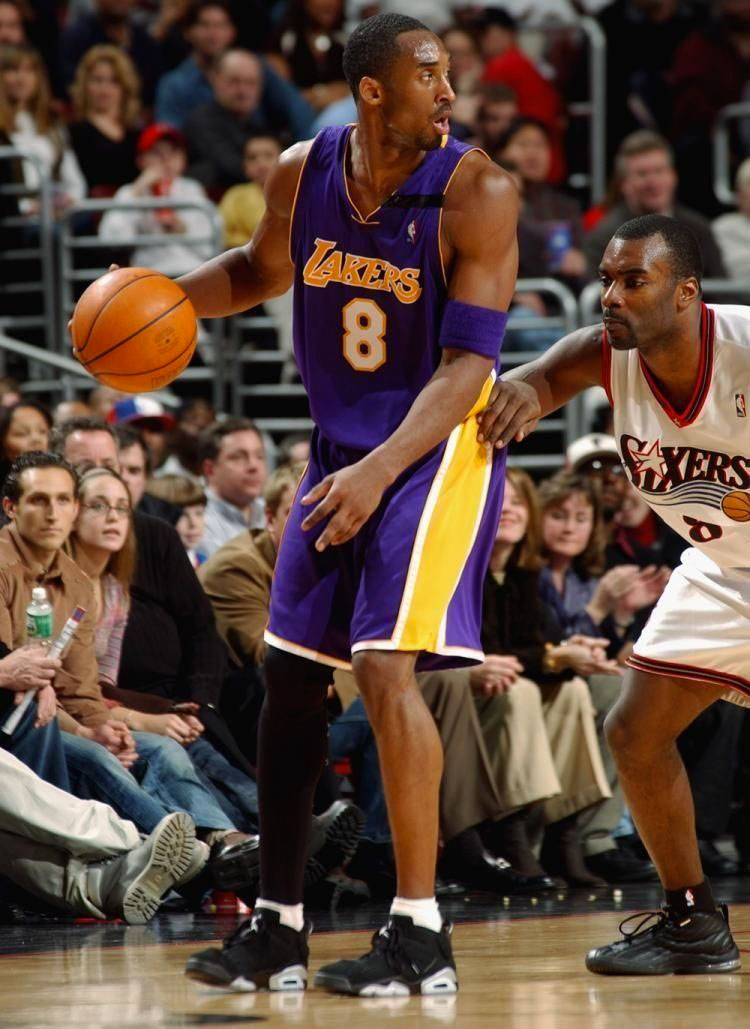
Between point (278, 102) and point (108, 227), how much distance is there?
220 centimetres

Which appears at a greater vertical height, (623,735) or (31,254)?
(31,254)

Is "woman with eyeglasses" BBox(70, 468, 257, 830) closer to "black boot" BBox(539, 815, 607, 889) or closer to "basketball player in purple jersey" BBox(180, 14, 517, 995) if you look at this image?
"black boot" BBox(539, 815, 607, 889)

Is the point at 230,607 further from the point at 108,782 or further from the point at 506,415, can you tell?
the point at 506,415

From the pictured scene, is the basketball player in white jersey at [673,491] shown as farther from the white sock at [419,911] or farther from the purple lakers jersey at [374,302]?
the white sock at [419,911]

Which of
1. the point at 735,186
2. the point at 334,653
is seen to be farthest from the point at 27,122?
the point at 334,653

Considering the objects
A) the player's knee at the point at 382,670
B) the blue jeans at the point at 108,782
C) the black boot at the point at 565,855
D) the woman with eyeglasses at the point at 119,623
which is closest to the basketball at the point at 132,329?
the player's knee at the point at 382,670

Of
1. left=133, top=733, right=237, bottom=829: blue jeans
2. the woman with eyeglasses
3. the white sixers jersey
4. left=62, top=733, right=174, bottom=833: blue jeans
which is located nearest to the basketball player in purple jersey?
the white sixers jersey

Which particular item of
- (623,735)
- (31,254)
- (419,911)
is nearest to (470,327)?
(623,735)

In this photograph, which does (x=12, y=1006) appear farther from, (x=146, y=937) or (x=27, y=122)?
(x=27, y=122)

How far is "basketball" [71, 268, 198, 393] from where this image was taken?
399 cm

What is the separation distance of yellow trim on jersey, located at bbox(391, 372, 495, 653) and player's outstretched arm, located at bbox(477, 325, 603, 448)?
12cm

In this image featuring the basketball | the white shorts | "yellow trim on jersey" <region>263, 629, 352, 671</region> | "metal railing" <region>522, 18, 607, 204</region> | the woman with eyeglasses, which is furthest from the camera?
"metal railing" <region>522, 18, 607, 204</region>

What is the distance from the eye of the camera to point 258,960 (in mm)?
3762

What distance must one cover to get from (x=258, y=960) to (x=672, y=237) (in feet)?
6.22
